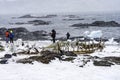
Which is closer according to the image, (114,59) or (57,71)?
(57,71)

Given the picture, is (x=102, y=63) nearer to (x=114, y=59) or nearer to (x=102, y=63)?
(x=102, y=63)

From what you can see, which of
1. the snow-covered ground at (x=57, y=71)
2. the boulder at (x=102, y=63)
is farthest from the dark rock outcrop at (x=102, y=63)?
the snow-covered ground at (x=57, y=71)

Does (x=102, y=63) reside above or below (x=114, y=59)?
above

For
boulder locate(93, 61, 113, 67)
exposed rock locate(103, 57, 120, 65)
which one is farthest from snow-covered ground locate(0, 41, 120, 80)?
exposed rock locate(103, 57, 120, 65)

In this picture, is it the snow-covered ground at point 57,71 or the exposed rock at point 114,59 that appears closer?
the snow-covered ground at point 57,71

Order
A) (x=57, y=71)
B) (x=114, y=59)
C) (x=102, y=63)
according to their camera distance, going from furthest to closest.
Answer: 1. (x=114, y=59)
2. (x=102, y=63)
3. (x=57, y=71)

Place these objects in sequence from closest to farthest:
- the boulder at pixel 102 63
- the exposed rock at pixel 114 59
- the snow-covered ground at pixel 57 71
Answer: the snow-covered ground at pixel 57 71, the boulder at pixel 102 63, the exposed rock at pixel 114 59

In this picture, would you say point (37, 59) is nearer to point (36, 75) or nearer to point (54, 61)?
point (54, 61)

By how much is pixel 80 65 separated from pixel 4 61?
6.06m

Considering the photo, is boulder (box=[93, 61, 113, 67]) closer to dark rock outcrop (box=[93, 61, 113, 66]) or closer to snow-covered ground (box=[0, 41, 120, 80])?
dark rock outcrop (box=[93, 61, 113, 66])

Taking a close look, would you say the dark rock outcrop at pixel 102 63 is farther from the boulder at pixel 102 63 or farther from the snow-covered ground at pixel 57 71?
the snow-covered ground at pixel 57 71

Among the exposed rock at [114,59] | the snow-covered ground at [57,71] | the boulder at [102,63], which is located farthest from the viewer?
the exposed rock at [114,59]

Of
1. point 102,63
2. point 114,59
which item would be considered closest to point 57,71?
point 102,63

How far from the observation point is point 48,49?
110 feet
